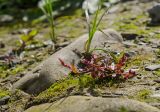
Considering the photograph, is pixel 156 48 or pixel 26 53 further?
pixel 26 53

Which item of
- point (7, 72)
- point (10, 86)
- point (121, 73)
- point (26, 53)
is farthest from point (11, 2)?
point (121, 73)

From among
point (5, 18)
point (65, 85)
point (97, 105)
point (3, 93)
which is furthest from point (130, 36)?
point (5, 18)

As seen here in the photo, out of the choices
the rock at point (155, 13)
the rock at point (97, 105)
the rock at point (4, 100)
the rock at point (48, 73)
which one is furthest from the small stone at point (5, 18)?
the rock at point (97, 105)

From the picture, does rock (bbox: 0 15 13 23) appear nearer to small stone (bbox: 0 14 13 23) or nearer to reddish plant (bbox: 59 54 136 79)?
small stone (bbox: 0 14 13 23)

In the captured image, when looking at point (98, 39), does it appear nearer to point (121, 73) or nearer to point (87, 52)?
point (87, 52)

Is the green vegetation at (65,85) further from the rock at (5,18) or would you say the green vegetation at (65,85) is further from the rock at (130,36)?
the rock at (5,18)

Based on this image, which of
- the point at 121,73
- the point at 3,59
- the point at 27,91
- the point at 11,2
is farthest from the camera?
the point at 11,2

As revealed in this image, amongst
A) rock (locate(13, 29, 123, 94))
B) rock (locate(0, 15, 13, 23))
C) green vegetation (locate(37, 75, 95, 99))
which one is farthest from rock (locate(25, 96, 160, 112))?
rock (locate(0, 15, 13, 23))
